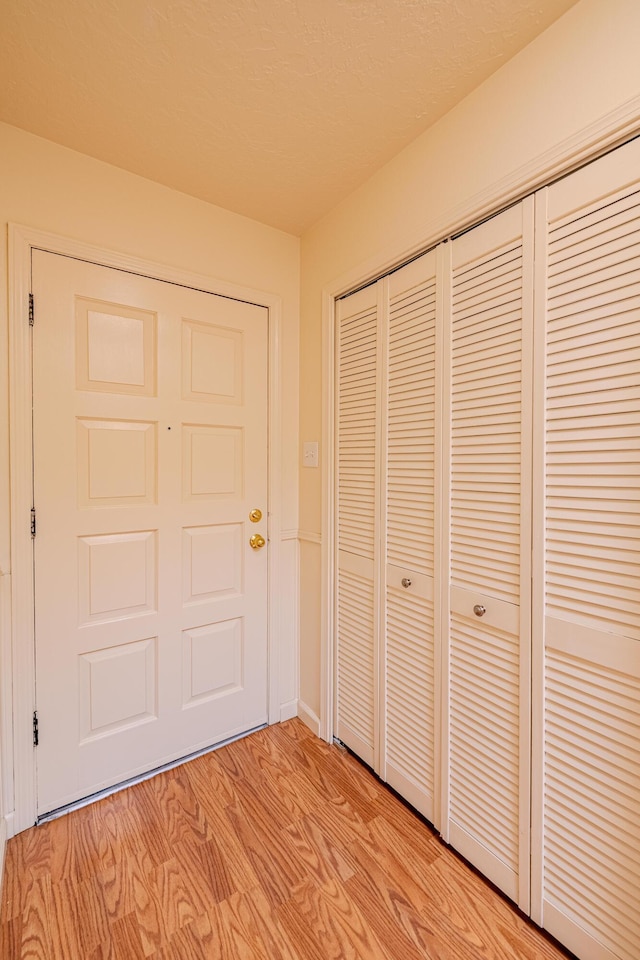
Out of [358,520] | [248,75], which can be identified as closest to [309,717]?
[358,520]

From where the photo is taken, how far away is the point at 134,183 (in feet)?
5.35

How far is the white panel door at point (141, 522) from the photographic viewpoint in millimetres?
1507

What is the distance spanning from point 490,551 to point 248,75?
160cm

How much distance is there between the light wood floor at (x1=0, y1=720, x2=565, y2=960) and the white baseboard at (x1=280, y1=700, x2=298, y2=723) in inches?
15.2

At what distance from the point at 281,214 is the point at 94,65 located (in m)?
0.85

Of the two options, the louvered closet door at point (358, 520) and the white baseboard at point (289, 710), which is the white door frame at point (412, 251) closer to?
the louvered closet door at point (358, 520)

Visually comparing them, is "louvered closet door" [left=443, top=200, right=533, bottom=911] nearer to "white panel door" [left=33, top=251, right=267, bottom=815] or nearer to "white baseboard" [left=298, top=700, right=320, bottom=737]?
"white baseboard" [left=298, top=700, right=320, bottom=737]

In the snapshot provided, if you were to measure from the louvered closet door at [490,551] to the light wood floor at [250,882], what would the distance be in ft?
0.51

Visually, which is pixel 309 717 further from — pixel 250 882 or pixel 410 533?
pixel 410 533

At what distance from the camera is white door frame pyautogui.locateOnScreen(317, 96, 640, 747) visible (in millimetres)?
977

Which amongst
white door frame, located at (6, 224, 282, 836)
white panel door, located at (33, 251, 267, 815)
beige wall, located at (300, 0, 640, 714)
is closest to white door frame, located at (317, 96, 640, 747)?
beige wall, located at (300, 0, 640, 714)

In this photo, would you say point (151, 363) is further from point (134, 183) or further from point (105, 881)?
point (105, 881)

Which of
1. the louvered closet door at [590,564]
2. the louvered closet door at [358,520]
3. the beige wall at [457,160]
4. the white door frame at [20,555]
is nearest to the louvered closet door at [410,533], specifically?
the louvered closet door at [358,520]

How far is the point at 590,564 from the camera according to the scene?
1031 mm
